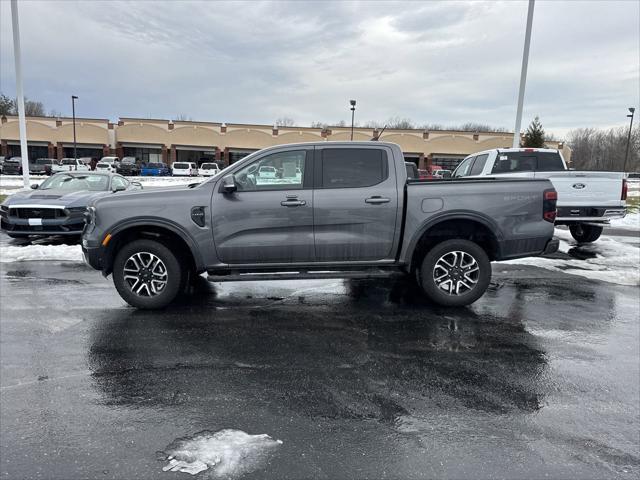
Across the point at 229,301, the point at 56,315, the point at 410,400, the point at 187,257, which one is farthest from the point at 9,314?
the point at 410,400

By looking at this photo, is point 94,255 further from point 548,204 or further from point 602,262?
point 602,262

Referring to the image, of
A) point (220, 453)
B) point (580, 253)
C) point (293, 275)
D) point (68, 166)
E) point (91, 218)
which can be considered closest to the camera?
point (220, 453)

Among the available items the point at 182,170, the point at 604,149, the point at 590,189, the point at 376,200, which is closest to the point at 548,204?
the point at 376,200

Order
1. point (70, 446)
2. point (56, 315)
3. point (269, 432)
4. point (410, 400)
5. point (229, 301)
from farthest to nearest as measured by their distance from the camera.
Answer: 1. point (229, 301)
2. point (56, 315)
3. point (410, 400)
4. point (269, 432)
5. point (70, 446)

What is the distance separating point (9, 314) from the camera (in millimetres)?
5375

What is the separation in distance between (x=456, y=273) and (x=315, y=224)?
193cm

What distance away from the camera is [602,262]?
29.5 ft

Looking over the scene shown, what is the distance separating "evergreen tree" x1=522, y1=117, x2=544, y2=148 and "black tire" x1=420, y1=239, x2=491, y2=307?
45.8 metres

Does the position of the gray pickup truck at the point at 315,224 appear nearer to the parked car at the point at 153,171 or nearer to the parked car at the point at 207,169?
the parked car at the point at 207,169

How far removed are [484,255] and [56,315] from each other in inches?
210

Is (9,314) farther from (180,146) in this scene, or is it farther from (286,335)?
(180,146)

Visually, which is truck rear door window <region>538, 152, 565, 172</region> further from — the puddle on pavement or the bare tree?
the bare tree

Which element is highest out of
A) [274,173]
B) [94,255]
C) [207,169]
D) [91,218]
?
[207,169]

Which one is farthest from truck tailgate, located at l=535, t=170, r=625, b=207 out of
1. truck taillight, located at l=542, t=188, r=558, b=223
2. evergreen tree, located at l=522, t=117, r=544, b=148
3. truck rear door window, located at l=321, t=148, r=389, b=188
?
evergreen tree, located at l=522, t=117, r=544, b=148
